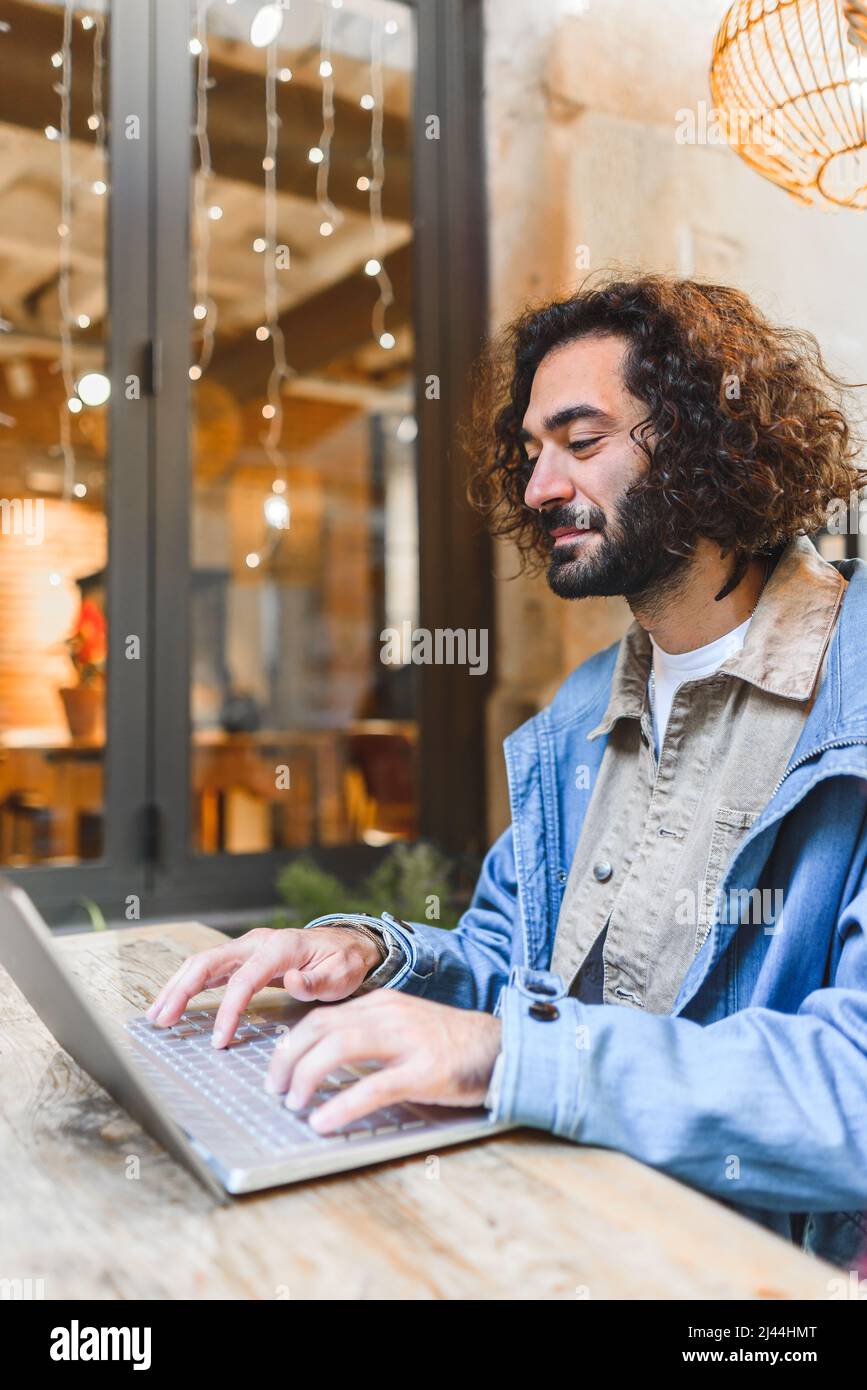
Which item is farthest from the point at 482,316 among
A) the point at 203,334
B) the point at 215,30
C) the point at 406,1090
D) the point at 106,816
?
the point at 406,1090

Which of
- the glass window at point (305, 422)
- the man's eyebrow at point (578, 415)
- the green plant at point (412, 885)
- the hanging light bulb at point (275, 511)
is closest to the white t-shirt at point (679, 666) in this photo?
the man's eyebrow at point (578, 415)

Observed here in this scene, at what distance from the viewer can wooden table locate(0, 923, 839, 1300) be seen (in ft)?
1.89

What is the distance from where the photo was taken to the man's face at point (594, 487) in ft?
4.40

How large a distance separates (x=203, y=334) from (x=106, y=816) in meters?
1.39

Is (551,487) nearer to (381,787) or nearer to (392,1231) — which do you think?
(392,1231)

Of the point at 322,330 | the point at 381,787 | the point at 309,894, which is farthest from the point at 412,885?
the point at 322,330

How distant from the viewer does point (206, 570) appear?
369 centimetres

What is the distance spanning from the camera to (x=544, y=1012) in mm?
781

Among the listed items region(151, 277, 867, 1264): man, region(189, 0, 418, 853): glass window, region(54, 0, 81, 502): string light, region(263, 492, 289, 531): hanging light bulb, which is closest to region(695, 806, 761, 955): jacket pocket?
region(151, 277, 867, 1264): man

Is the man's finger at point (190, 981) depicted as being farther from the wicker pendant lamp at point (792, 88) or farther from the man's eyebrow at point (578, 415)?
the wicker pendant lamp at point (792, 88)

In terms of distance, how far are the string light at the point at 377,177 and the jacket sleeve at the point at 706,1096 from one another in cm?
302

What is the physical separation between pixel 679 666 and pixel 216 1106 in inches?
30.5

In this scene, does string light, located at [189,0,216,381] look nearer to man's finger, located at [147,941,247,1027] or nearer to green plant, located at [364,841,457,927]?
green plant, located at [364,841,457,927]
